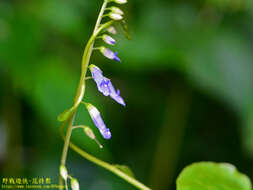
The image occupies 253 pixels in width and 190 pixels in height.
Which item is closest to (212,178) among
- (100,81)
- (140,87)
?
(100,81)

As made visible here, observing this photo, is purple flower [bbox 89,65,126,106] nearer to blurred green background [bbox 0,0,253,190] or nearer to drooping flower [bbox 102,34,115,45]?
drooping flower [bbox 102,34,115,45]

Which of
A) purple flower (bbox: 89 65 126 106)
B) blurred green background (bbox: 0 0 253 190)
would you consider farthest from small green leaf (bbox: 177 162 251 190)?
blurred green background (bbox: 0 0 253 190)

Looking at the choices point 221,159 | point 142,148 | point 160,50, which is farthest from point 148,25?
point 221,159

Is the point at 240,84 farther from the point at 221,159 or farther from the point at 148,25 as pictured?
the point at 148,25

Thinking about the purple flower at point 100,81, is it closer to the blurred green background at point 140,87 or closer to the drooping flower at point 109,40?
the drooping flower at point 109,40

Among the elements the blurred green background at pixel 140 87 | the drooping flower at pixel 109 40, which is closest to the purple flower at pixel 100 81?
the drooping flower at pixel 109 40
